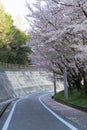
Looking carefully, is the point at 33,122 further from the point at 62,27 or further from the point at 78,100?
the point at 78,100

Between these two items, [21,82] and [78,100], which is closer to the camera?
[78,100]

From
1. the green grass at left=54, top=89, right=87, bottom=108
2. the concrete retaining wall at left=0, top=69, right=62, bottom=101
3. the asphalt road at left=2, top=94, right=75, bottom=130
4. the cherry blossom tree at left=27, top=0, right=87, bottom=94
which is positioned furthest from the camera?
the concrete retaining wall at left=0, top=69, right=62, bottom=101

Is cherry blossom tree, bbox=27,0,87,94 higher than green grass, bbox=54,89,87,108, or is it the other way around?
cherry blossom tree, bbox=27,0,87,94

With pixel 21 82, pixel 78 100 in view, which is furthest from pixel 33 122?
pixel 21 82

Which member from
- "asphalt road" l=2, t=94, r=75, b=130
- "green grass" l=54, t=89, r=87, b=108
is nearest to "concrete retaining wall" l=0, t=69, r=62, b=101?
"green grass" l=54, t=89, r=87, b=108

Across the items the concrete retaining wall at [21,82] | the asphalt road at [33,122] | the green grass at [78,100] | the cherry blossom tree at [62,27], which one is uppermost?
the cherry blossom tree at [62,27]

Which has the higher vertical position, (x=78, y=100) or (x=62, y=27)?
(x=62, y=27)

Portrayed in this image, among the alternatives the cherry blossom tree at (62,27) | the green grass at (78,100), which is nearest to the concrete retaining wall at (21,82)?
the green grass at (78,100)

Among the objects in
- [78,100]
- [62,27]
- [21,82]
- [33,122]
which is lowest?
[21,82]

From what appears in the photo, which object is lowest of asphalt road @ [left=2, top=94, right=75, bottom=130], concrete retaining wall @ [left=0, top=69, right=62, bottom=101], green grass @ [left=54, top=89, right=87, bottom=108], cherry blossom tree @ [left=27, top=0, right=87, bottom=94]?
concrete retaining wall @ [left=0, top=69, right=62, bottom=101]

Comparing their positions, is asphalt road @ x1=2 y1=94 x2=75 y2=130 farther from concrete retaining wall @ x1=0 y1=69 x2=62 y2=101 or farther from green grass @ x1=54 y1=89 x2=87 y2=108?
concrete retaining wall @ x1=0 y1=69 x2=62 y2=101

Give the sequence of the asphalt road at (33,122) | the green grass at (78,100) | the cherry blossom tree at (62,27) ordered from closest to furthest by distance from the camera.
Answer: the asphalt road at (33,122), the cherry blossom tree at (62,27), the green grass at (78,100)

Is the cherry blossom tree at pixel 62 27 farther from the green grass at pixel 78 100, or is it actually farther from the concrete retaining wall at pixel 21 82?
the concrete retaining wall at pixel 21 82

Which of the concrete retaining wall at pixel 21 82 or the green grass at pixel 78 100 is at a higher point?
the green grass at pixel 78 100
